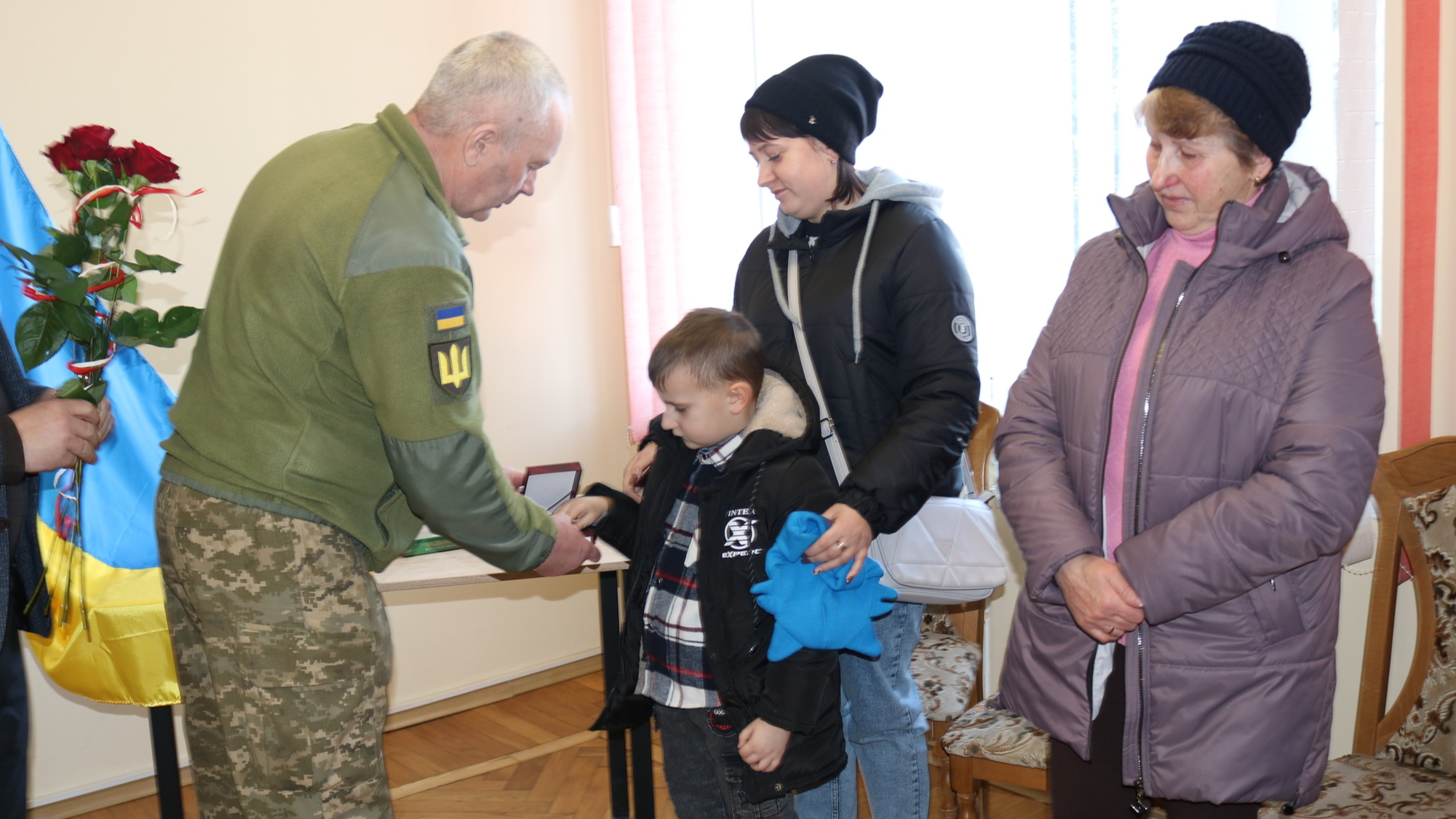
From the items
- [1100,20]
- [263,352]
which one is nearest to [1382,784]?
[1100,20]

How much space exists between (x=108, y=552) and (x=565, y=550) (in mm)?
1222

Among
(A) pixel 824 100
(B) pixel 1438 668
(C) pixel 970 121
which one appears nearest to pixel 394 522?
(A) pixel 824 100

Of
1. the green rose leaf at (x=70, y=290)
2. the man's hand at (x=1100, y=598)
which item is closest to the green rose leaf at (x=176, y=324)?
the green rose leaf at (x=70, y=290)

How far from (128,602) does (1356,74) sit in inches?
111

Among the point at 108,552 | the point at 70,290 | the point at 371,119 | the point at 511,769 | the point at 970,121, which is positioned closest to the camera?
the point at 70,290

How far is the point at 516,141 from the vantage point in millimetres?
1644

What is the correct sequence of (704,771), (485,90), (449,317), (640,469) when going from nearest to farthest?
1. (449,317)
2. (485,90)
3. (704,771)
4. (640,469)

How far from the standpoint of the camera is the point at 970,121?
2.89m

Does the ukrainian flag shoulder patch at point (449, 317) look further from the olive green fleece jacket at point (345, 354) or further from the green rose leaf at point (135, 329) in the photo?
the green rose leaf at point (135, 329)

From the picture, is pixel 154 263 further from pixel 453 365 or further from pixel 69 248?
pixel 453 365

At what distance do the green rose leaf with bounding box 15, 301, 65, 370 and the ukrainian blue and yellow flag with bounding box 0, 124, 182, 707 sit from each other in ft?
1.78

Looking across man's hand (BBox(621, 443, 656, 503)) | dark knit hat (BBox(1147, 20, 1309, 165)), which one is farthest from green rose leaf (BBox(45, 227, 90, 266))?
dark knit hat (BBox(1147, 20, 1309, 165))

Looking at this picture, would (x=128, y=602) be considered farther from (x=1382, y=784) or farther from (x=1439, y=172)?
(x=1439, y=172)

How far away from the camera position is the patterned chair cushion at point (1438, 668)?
185 centimetres
